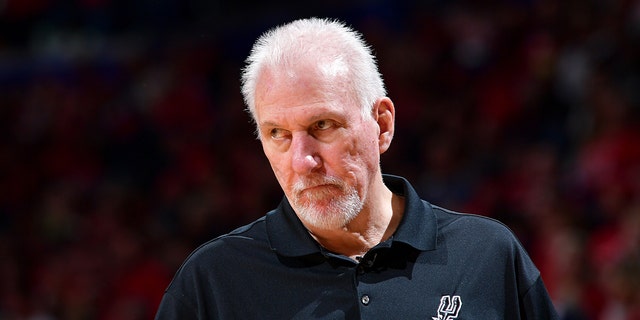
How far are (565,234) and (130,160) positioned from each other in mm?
3634

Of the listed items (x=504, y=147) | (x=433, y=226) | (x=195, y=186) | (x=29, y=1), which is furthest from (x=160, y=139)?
(x=433, y=226)

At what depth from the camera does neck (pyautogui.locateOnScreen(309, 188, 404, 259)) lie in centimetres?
224

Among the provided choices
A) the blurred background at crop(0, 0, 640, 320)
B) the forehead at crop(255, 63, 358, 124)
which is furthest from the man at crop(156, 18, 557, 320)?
the blurred background at crop(0, 0, 640, 320)

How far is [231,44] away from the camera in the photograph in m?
7.77

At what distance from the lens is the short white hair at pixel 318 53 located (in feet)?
7.00

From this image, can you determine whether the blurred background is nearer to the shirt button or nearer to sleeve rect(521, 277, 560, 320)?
sleeve rect(521, 277, 560, 320)

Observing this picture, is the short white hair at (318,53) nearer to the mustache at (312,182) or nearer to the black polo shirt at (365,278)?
the mustache at (312,182)

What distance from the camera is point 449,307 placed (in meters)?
2.12

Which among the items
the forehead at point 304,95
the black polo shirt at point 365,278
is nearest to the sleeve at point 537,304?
the black polo shirt at point 365,278

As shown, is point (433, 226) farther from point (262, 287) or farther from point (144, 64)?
point (144, 64)

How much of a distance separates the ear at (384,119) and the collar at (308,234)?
0.15m

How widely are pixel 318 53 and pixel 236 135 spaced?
509 centimetres

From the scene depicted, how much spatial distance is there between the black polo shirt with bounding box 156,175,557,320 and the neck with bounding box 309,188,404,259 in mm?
55

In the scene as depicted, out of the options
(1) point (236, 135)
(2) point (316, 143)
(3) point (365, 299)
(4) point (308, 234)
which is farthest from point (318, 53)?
(1) point (236, 135)
